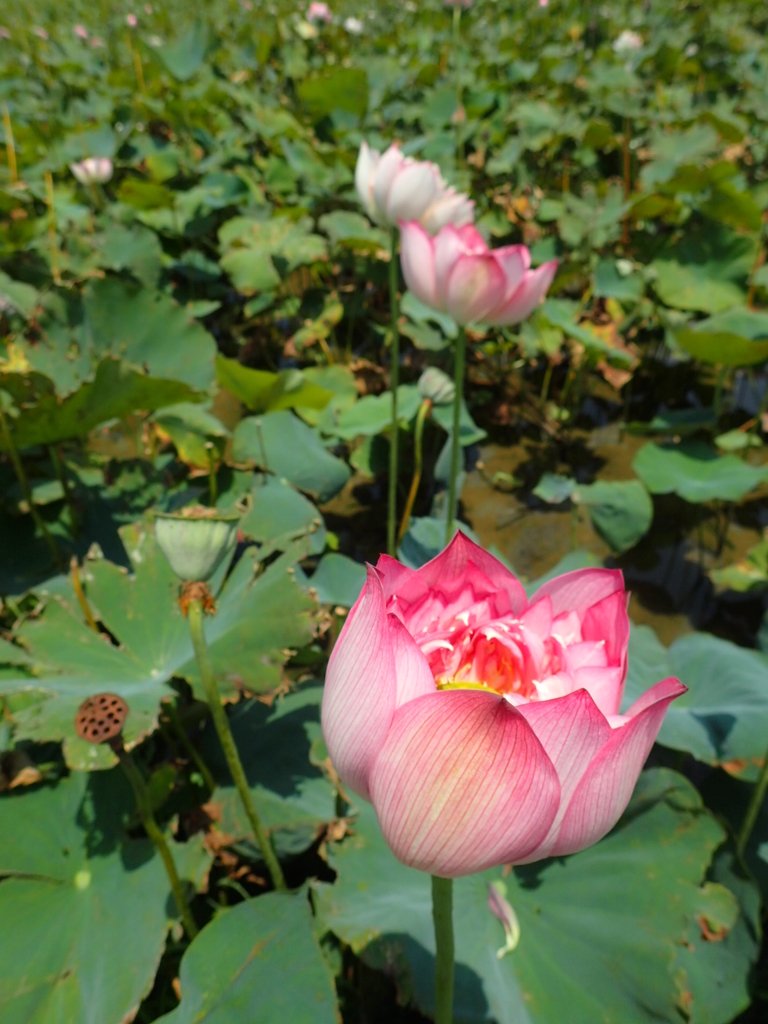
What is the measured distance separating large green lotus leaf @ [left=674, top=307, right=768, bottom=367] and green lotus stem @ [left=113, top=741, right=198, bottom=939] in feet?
5.23

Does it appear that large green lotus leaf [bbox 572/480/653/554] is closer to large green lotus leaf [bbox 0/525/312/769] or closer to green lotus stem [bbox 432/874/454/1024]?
large green lotus leaf [bbox 0/525/312/769]

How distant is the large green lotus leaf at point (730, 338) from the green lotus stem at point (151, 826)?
1.59 meters

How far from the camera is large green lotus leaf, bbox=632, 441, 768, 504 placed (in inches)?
65.5

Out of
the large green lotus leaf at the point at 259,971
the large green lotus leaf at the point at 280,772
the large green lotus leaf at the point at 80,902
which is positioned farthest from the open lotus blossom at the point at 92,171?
the large green lotus leaf at the point at 259,971

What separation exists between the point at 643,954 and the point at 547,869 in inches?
5.2

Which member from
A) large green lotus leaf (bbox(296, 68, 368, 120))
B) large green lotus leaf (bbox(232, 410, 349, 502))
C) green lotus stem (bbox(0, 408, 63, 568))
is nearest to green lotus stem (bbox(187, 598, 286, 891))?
green lotus stem (bbox(0, 408, 63, 568))

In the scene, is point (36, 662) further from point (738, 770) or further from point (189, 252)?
point (189, 252)

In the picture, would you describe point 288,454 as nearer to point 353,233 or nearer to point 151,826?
point 151,826

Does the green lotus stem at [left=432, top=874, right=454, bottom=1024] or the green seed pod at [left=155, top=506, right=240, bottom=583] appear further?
the green seed pod at [left=155, top=506, right=240, bottom=583]

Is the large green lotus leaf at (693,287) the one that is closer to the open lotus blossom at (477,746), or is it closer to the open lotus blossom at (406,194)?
the open lotus blossom at (406,194)

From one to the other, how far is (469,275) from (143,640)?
Answer: 0.71 m

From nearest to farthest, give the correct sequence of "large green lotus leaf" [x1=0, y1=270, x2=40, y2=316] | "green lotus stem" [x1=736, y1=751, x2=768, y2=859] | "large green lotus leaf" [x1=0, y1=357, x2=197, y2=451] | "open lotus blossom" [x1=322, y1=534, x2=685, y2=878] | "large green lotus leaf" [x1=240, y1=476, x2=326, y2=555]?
"open lotus blossom" [x1=322, y1=534, x2=685, y2=878]
"green lotus stem" [x1=736, y1=751, x2=768, y2=859]
"large green lotus leaf" [x1=0, y1=357, x2=197, y2=451]
"large green lotus leaf" [x1=240, y1=476, x2=326, y2=555]
"large green lotus leaf" [x1=0, y1=270, x2=40, y2=316]

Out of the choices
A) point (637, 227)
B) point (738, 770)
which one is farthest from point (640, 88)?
point (738, 770)

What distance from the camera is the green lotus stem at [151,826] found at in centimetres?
68
